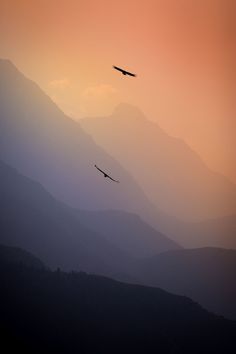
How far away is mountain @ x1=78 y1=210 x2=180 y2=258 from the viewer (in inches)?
155

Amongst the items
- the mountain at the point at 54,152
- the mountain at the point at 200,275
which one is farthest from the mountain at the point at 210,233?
the mountain at the point at 54,152

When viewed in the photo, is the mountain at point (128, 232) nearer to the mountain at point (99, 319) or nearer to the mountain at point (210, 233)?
the mountain at point (210, 233)

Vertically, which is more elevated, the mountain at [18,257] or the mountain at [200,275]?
the mountain at [200,275]

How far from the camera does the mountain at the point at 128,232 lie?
3949mm

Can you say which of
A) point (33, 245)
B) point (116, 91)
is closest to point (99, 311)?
point (33, 245)

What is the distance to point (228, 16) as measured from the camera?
3.76 m

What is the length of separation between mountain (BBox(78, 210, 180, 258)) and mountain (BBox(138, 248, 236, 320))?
0.10m

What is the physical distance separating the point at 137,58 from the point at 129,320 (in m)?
2.27

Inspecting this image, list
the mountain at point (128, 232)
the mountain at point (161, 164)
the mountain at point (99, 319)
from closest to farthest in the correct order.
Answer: the mountain at point (99, 319) → the mountain at point (161, 164) → the mountain at point (128, 232)

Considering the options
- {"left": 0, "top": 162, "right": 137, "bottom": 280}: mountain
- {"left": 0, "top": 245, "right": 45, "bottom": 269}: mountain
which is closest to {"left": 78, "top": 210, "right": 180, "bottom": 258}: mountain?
{"left": 0, "top": 162, "right": 137, "bottom": 280}: mountain

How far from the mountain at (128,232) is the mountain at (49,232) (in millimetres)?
63

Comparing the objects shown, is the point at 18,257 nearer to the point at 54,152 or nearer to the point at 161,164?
the point at 54,152

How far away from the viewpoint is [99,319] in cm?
377

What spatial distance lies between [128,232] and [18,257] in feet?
3.33
